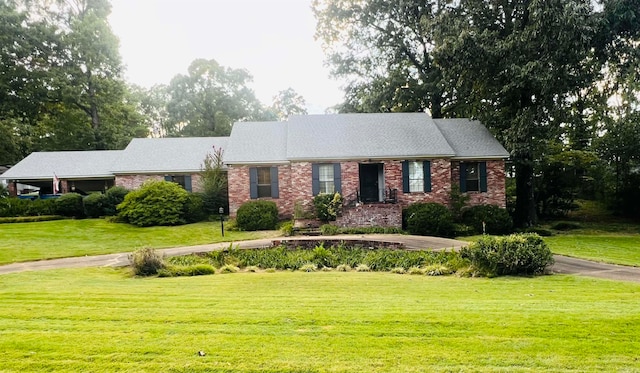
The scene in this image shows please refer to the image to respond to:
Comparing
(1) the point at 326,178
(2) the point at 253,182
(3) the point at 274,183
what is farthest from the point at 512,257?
(2) the point at 253,182

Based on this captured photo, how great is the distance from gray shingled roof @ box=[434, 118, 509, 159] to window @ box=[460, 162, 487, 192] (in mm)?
611

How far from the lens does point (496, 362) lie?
3662 millimetres

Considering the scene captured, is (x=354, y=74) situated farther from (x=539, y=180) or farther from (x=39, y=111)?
(x=39, y=111)

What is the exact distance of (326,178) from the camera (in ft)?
64.8

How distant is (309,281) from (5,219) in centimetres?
1970

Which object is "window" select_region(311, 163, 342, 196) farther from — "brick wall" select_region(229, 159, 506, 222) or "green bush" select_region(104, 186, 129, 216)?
"green bush" select_region(104, 186, 129, 216)

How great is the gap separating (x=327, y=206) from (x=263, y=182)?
4253mm

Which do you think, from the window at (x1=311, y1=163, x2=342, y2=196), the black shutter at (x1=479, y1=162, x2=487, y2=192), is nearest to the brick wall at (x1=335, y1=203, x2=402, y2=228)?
the window at (x1=311, y1=163, x2=342, y2=196)

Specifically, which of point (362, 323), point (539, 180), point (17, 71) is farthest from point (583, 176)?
point (17, 71)

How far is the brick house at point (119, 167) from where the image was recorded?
897 inches

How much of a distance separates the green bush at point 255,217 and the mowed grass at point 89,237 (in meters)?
0.92

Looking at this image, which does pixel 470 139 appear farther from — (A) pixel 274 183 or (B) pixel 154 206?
(B) pixel 154 206

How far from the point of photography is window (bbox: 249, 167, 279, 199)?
2038 centimetres

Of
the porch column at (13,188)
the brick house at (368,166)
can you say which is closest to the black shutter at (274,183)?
the brick house at (368,166)
